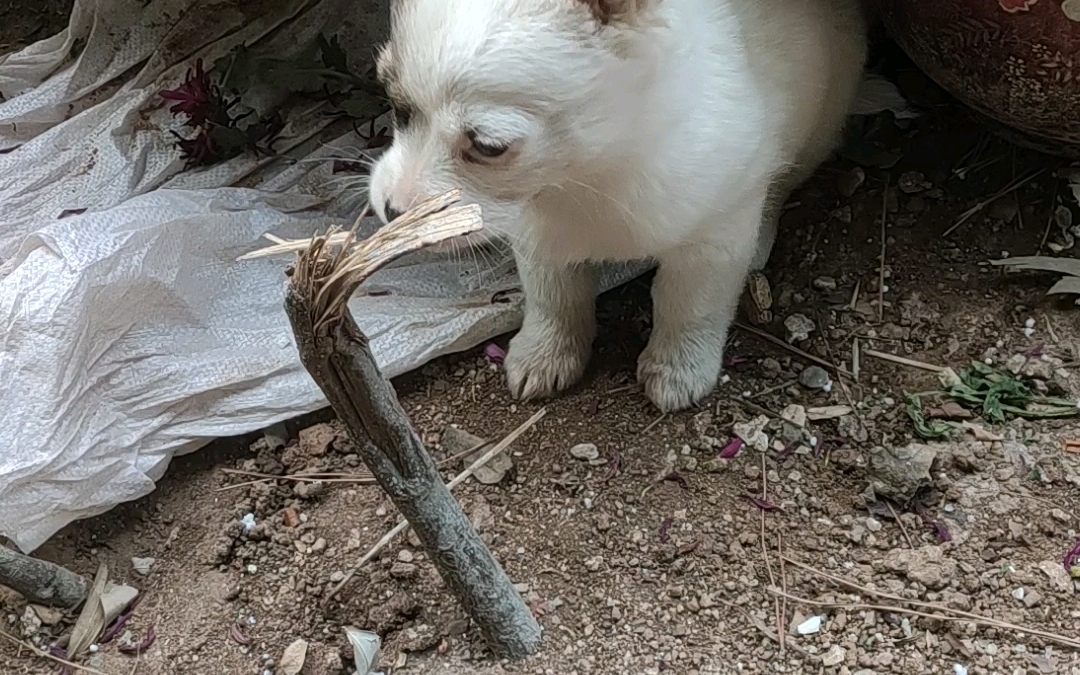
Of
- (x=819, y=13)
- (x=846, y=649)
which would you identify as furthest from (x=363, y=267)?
(x=819, y=13)

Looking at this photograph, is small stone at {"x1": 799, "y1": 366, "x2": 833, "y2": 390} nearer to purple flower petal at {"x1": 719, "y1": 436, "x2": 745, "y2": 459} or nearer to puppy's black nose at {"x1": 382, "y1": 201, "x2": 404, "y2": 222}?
purple flower petal at {"x1": 719, "y1": 436, "x2": 745, "y2": 459}

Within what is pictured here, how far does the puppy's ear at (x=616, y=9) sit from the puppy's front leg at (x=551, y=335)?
66cm

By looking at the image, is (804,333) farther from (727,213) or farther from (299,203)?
(299,203)

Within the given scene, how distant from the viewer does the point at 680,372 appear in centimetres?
205

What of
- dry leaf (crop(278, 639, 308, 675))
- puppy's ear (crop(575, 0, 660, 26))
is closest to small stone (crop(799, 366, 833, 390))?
puppy's ear (crop(575, 0, 660, 26))

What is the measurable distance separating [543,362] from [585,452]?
0.65 feet

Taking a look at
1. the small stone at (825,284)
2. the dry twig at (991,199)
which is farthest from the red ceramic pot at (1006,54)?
the small stone at (825,284)

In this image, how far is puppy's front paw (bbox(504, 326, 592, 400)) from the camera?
6.88 ft

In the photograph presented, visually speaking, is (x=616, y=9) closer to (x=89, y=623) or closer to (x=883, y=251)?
(x=883, y=251)

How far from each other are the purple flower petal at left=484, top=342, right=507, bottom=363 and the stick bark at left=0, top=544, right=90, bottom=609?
0.85 m

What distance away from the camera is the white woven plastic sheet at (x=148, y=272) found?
6.17 ft

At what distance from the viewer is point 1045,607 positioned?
172 centimetres

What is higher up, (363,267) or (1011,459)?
(363,267)

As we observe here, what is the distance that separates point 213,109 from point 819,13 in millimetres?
1283
